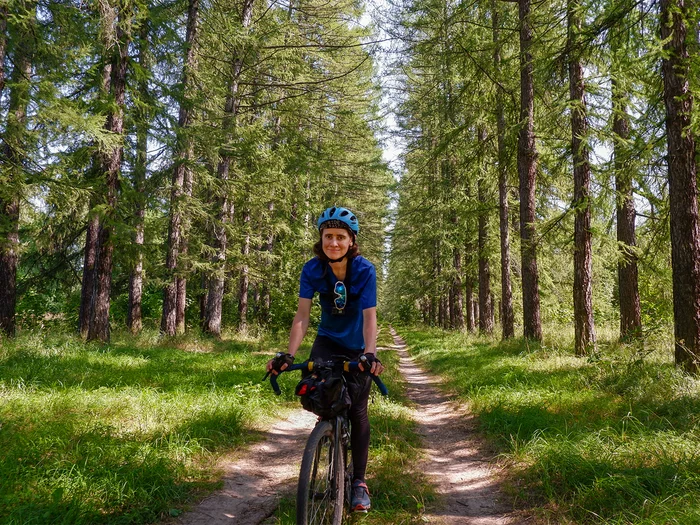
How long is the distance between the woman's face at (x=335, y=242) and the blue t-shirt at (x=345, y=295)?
14cm

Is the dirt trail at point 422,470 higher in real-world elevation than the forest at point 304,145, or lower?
lower

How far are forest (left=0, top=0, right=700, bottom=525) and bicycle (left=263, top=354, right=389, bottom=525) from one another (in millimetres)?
881

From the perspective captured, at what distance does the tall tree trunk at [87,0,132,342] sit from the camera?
10402mm

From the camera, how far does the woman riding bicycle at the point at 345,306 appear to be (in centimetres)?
314

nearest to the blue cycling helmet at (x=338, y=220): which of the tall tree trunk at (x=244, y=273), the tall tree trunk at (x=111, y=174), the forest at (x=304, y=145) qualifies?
the forest at (x=304, y=145)

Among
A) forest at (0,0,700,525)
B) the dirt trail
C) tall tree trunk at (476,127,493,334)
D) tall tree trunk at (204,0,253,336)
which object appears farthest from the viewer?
tall tree trunk at (476,127,493,334)

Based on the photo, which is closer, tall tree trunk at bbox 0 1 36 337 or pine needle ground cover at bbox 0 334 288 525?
pine needle ground cover at bbox 0 334 288 525

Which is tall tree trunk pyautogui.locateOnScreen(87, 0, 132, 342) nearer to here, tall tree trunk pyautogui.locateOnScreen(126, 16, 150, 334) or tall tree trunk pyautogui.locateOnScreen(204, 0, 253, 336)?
tall tree trunk pyautogui.locateOnScreen(126, 16, 150, 334)

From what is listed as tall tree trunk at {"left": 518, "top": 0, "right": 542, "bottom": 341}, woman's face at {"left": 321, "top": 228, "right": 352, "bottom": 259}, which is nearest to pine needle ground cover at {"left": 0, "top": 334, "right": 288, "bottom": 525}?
woman's face at {"left": 321, "top": 228, "right": 352, "bottom": 259}

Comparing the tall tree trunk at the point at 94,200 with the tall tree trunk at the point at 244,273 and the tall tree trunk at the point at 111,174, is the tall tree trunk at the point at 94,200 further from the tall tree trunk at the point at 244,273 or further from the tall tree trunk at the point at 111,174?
the tall tree trunk at the point at 244,273

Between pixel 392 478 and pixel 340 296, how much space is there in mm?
2071

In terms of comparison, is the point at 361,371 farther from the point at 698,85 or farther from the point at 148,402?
the point at 698,85

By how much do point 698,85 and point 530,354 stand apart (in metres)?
6.06

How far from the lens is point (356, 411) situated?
10.2 ft
